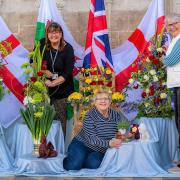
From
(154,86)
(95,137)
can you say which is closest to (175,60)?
(154,86)

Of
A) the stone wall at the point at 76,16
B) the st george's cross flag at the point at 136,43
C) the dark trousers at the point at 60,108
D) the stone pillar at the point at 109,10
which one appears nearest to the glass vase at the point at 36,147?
the dark trousers at the point at 60,108

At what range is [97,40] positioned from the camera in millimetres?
7457

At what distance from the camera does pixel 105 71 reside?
283 inches

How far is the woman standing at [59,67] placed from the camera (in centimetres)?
674

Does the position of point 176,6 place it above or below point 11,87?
above

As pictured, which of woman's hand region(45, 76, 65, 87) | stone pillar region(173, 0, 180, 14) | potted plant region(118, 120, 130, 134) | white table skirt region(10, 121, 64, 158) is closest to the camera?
potted plant region(118, 120, 130, 134)

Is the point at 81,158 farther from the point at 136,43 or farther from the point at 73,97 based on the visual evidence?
the point at 136,43

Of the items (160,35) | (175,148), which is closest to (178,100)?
(175,148)

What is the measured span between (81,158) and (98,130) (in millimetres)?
365

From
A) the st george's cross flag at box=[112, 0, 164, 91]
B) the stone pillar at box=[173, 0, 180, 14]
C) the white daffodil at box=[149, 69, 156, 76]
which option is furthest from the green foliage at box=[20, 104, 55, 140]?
the stone pillar at box=[173, 0, 180, 14]

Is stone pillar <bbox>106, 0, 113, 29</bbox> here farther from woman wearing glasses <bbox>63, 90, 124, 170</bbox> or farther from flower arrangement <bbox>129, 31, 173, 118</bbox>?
woman wearing glasses <bbox>63, 90, 124, 170</bbox>

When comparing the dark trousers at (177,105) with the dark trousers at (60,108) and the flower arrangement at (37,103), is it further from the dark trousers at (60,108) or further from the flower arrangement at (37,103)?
the dark trousers at (60,108)

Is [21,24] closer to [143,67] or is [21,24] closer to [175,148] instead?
[143,67]

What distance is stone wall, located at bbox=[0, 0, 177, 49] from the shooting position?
819 centimetres
